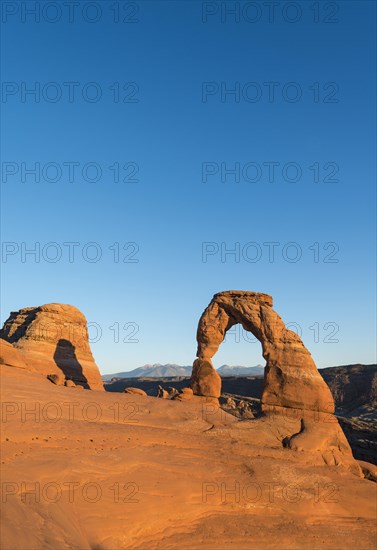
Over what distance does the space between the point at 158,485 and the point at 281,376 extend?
9754 millimetres

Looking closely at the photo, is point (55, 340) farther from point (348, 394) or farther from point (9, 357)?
point (348, 394)

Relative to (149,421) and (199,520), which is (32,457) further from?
(149,421)

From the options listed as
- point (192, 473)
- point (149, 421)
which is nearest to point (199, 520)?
point (192, 473)

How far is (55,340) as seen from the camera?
34.6 m

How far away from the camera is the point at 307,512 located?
38.2ft

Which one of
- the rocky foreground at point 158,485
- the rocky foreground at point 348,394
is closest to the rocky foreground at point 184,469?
the rocky foreground at point 158,485

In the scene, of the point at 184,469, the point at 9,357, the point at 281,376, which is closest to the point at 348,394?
the point at 281,376

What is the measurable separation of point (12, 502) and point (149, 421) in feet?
25.4

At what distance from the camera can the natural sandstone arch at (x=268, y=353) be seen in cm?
1883

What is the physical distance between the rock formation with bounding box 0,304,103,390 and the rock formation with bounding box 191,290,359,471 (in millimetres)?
14573

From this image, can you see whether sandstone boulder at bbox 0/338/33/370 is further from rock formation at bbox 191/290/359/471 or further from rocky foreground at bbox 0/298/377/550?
rock formation at bbox 191/290/359/471

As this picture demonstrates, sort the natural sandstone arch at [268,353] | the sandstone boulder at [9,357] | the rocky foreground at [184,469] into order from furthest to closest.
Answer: the sandstone boulder at [9,357], the natural sandstone arch at [268,353], the rocky foreground at [184,469]

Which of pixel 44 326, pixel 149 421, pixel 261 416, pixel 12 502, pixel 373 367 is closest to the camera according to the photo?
pixel 12 502

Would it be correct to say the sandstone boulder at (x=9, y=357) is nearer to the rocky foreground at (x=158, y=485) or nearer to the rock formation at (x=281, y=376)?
the rocky foreground at (x=158, y=485)
